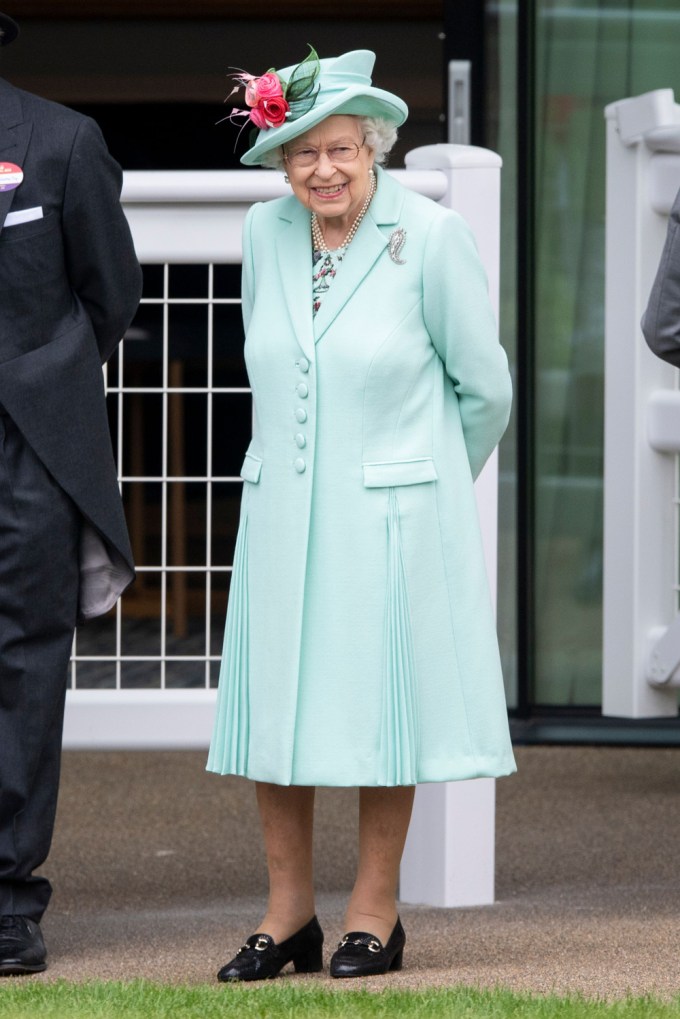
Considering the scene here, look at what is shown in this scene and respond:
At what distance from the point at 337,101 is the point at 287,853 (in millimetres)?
1305

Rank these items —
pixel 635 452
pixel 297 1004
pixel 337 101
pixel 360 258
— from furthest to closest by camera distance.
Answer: pixel 635 452, pixel 360 258, pixel 337 101, pixel 297 1004

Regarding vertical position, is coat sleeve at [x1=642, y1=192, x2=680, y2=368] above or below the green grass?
above

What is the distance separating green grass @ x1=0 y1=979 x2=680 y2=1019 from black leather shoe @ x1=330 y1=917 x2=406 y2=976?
4.5 inches

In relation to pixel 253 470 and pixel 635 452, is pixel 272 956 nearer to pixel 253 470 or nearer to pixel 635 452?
pixel 253 470

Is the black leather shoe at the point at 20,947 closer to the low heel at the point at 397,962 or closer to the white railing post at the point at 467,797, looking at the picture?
the low heel at the point at 397,962

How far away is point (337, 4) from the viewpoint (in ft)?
29.7

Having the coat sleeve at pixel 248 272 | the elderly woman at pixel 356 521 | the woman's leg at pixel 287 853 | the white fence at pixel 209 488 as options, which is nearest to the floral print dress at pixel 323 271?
the elderly woman at pixel 356 521

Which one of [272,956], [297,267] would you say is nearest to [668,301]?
[297,267]

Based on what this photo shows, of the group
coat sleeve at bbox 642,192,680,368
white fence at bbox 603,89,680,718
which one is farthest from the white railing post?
coat sleeve at bbox 642,192,680,368

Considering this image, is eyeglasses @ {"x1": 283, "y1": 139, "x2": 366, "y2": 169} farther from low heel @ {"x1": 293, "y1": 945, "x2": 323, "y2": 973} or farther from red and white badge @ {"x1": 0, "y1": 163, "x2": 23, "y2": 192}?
low heel @ {"x1": 293, "y1": 945, "x2": 323, "y2": 973}

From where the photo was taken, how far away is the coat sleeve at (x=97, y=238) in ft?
11.8

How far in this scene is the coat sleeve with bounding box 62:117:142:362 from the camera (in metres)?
3.60

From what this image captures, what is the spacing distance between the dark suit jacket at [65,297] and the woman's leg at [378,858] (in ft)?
2.04

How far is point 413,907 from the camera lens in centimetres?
446
